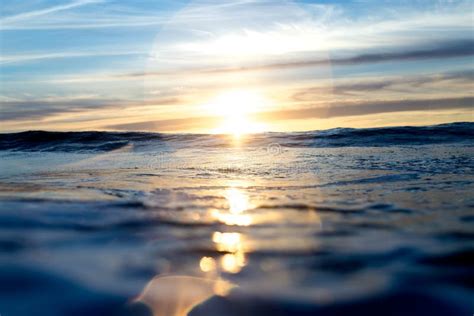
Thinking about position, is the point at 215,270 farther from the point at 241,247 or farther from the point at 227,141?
the point at 227,141

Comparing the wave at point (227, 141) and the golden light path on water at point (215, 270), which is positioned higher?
the wave at point (227, 141)

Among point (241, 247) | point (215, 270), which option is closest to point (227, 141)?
point (241, 247)

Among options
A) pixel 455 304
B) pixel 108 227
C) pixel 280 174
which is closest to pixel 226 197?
pixel 108 227

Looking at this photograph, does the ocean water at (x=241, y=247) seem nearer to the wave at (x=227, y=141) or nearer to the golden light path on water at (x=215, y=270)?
the golden light path on water at (x=215, y=270)

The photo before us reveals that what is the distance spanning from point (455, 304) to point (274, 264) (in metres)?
0.70

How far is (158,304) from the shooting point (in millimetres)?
1623

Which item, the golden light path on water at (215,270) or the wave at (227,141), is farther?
the wave at (227,141)

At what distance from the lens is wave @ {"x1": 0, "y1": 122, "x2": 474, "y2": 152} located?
12047 millimetres

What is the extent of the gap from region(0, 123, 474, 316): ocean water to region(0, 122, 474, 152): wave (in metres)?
7.73

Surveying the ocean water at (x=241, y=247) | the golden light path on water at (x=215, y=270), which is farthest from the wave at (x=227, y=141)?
the golden light path on water at (x=215, y=270)

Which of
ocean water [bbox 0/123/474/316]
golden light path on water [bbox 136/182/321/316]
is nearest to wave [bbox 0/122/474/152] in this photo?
ocean water [bbox 0/123/474/316]

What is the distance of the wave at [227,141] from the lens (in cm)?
1205

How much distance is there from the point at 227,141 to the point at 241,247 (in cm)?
1064

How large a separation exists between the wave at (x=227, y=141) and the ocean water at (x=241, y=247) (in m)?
7.73
